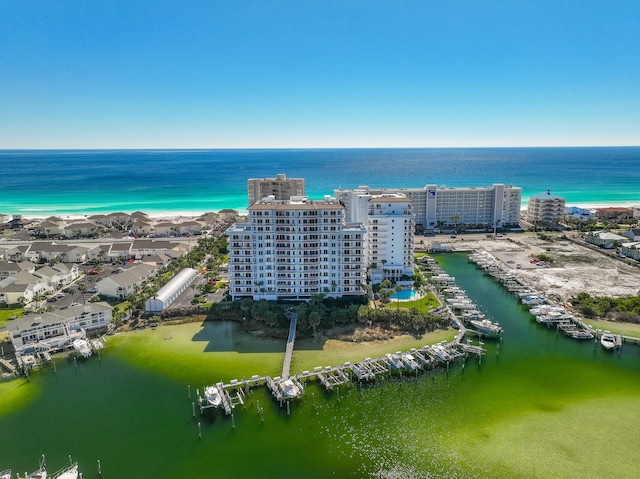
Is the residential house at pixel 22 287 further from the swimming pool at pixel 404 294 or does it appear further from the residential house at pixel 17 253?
the swimming pool at pixel 404 294

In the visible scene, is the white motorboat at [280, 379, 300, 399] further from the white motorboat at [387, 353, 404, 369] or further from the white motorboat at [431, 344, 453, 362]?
the white motorboat at [431, 344, 453, 362]

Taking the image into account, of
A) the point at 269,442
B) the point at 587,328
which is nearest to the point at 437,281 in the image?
the point at 587,328

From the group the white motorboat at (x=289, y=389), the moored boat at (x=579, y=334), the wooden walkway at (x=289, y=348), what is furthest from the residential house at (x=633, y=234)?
the white motorboat at (x=289, y=389)

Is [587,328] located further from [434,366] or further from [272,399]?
[272,399]

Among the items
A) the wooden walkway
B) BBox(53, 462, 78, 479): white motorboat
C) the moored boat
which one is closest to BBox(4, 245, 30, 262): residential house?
the wooden walkway

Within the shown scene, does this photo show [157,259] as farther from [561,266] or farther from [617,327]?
[561,266]

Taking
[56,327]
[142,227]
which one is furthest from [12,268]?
[142,227]
